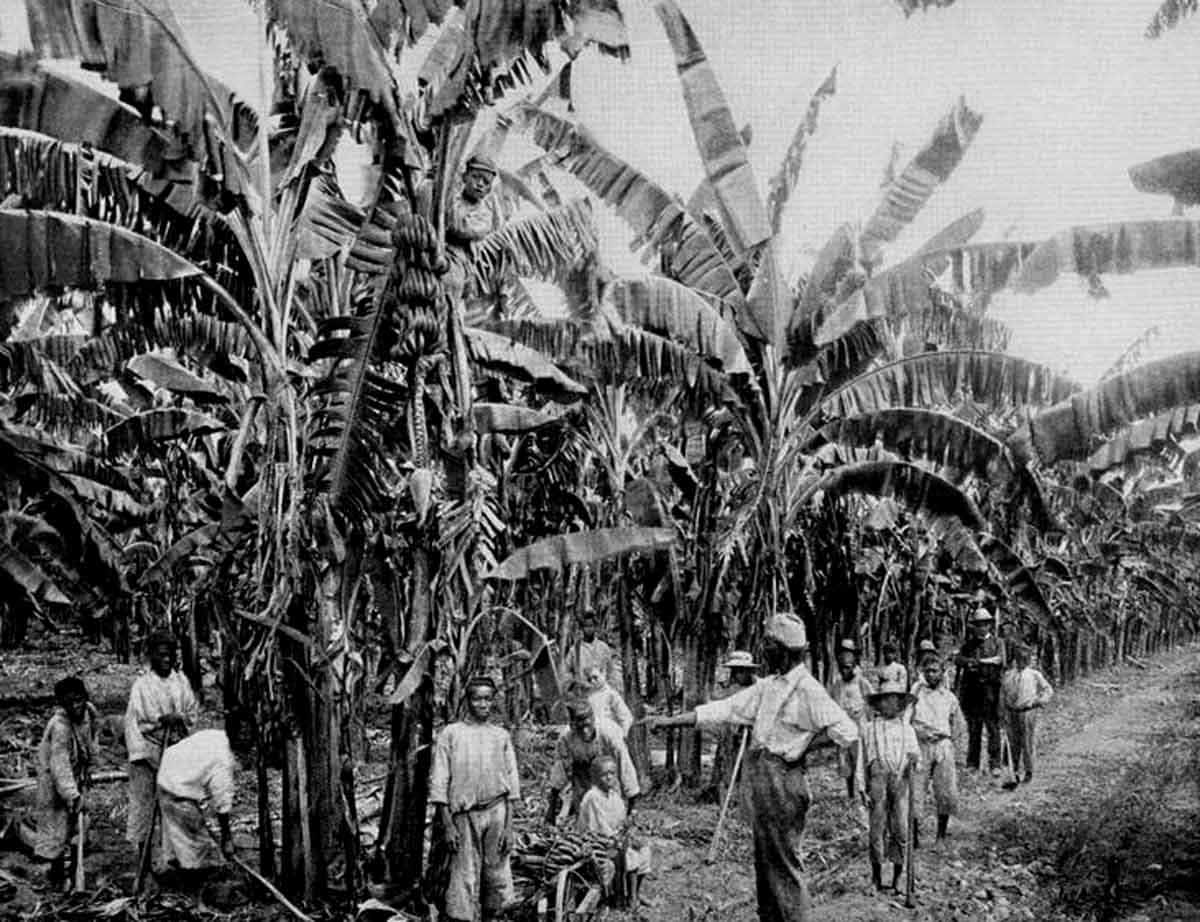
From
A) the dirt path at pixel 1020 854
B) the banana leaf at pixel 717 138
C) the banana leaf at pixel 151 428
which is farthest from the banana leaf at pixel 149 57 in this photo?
the dirt path at pixel 1020 854

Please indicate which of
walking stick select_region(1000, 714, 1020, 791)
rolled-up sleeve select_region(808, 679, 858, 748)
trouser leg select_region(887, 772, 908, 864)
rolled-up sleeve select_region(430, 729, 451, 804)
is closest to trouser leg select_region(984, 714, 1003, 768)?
walking stick select_region(1000, 714, 1020, 791)

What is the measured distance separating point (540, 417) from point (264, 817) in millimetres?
3112

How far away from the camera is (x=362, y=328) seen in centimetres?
607

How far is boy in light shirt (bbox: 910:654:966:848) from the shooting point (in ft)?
30.7

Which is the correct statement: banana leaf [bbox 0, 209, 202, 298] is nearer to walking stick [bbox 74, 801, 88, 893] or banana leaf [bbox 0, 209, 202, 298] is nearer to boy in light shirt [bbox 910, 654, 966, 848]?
walking stick [bbox 74, 801, 88, 893]

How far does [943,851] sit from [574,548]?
169 inches

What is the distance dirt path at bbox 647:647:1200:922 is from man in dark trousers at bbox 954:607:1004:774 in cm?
46

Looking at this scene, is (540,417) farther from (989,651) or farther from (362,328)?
(989,651)

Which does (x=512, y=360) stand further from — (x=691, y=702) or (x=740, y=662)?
(x=691, y=702)

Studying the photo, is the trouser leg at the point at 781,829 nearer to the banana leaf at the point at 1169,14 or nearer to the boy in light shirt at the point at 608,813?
the boy in light shirt at the point at 608,813

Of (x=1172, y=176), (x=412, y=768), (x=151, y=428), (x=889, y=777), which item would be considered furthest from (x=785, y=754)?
(x=151, y=428)

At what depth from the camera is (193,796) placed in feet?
22.5

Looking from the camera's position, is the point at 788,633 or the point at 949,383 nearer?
the point at 788,633

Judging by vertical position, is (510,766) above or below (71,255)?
below
